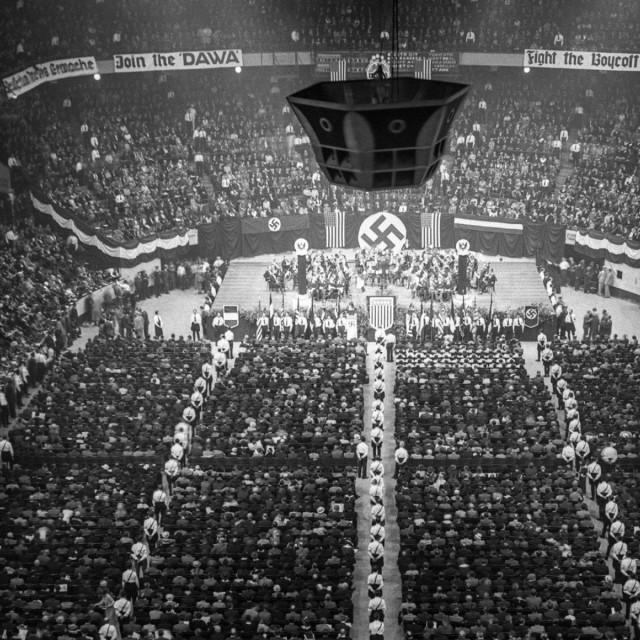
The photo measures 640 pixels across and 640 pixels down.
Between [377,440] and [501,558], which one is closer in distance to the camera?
[501,558]

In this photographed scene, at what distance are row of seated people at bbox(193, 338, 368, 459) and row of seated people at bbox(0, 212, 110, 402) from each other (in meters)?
7.30

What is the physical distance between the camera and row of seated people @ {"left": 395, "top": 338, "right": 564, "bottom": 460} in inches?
1342

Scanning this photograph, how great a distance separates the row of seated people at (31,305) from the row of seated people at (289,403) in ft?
24.0

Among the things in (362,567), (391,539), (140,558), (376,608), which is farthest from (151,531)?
(376,608)

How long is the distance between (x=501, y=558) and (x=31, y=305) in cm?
2463

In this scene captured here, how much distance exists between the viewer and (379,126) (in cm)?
1827

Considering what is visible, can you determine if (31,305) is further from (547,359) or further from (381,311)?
(547,359)

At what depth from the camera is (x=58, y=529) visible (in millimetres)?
29297

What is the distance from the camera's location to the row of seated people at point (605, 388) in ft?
115

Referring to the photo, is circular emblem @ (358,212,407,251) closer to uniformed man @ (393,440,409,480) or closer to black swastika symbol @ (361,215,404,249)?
black swastika symbol @ (361,215,404,249)

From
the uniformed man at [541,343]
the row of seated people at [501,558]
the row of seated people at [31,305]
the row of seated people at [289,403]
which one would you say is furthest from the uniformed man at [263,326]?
the row of seated people at [501,558]

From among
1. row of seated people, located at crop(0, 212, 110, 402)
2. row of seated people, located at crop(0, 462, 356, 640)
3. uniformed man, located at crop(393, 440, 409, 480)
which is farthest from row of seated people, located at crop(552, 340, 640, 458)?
row of seated people, located at crop(0, 212, 110, 402)

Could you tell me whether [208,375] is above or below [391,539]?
above

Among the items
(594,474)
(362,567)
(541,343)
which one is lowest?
(362,567)
